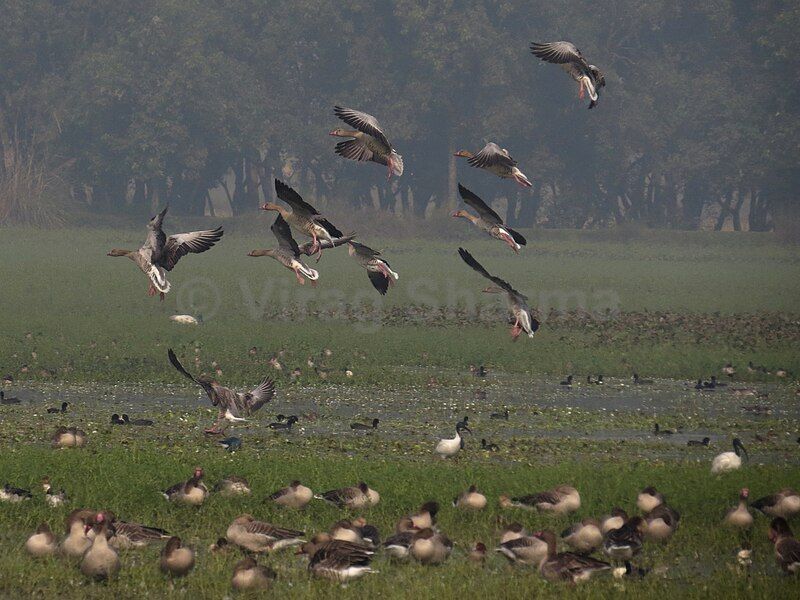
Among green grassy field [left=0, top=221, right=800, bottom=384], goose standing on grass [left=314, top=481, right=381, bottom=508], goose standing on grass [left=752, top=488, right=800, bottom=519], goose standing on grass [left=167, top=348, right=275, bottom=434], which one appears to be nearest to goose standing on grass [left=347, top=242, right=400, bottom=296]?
goose standing on grass [left=314, top=481, right=381, bottom=508]

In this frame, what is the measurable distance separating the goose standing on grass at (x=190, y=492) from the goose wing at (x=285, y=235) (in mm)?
2571

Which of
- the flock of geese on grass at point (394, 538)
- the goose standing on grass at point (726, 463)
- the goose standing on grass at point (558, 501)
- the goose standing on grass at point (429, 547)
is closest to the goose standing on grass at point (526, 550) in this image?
the flock of geese on grass at point (394, 538)

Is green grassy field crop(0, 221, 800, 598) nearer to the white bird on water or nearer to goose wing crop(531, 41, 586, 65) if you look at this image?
the white bird on water

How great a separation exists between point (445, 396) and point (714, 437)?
5.43 meters

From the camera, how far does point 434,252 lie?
68.2 metres

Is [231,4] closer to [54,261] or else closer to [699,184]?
[699,184]

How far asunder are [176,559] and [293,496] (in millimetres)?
2765

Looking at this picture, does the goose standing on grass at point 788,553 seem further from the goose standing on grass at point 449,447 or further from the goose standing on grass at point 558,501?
the goose standing on grass at point 449,447

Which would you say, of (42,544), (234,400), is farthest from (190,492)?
(234,400)

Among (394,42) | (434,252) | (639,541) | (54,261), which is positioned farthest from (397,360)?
(394,42)

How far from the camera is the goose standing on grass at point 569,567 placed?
518 inches

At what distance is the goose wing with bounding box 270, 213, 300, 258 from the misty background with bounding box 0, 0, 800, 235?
189 ft

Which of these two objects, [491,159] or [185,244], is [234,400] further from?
[491,159]

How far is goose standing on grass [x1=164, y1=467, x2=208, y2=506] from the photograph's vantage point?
15859mm
